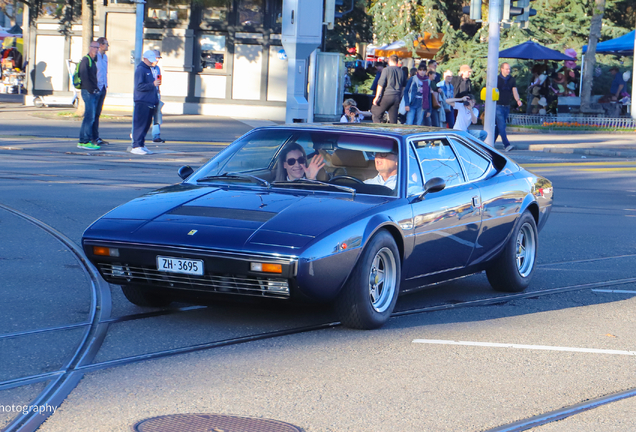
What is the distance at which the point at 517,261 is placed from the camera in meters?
7.71

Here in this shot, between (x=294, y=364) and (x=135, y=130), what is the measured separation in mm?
12512

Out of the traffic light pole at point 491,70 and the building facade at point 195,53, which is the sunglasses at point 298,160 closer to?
the traffic light pole at point 491,70

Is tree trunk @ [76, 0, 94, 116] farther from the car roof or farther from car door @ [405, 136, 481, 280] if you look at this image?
car door @ [405, 136, 481, 280]

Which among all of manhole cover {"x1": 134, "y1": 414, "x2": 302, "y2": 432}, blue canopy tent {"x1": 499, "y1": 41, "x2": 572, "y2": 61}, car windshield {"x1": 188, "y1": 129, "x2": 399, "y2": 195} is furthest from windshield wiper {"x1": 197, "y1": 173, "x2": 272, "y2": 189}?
blue canopy tent {"x1": 499, "y1": 41, "x2": 572, "y2": 61}

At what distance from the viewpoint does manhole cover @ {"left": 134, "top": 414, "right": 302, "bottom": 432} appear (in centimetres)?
402

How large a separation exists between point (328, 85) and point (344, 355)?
20.6 meters

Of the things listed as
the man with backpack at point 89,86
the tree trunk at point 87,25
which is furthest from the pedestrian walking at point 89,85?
the tree trunk at point 87,25

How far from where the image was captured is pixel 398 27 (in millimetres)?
38062

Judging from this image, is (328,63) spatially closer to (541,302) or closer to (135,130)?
(135,130)

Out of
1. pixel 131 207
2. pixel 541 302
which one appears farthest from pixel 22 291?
pixel 541 302

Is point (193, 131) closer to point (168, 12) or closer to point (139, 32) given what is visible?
point (139, 32)

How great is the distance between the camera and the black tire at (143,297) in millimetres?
6250

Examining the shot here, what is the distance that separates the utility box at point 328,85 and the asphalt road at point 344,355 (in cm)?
1653

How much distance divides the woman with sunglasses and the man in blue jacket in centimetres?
1053
